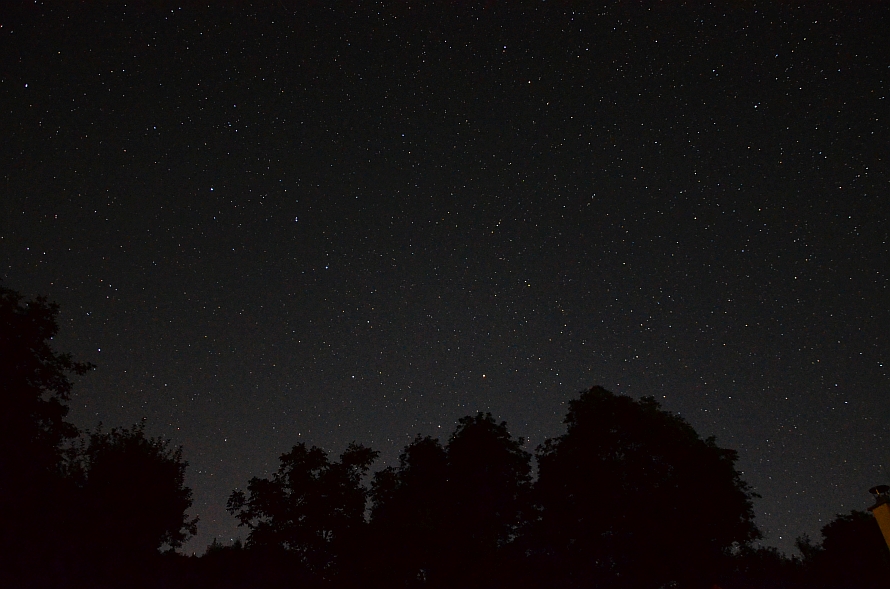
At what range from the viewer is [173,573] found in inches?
756

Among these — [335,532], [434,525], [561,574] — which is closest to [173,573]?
[335,532]

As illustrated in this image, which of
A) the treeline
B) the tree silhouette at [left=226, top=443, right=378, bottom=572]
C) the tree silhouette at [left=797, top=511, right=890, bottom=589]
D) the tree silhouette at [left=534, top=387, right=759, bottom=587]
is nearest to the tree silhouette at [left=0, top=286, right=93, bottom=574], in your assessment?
the treeline

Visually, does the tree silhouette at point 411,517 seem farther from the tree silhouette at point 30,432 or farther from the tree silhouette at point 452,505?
the tree silhouette at point 30,432

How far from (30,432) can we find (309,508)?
9999 mm

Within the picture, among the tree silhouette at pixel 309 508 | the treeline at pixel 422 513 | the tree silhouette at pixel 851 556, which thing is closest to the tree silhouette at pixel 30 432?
the treeline at pixel 422 513

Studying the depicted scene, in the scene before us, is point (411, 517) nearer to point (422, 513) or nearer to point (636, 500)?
point (422, 513)

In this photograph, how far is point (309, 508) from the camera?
23.3 meters

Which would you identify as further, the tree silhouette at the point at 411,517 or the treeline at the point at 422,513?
the tree silhouette at the point at 411,517

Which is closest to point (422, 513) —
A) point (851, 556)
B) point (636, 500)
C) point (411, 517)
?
point (411, 517)

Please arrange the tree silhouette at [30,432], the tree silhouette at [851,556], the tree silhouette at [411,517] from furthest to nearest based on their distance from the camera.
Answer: the tree silhouette at [851,556]
the tree silhouette at [411,517]
the tree silhouette at [30,432]

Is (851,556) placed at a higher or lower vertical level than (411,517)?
lower

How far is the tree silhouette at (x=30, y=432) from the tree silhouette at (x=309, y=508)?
7048mm

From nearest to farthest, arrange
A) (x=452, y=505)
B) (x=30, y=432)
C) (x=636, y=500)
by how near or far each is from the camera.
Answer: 1. (x=30, y=432)
2. (x=636, y=500)
3. (x=452, y=505)

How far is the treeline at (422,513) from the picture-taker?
17500 millimetres
